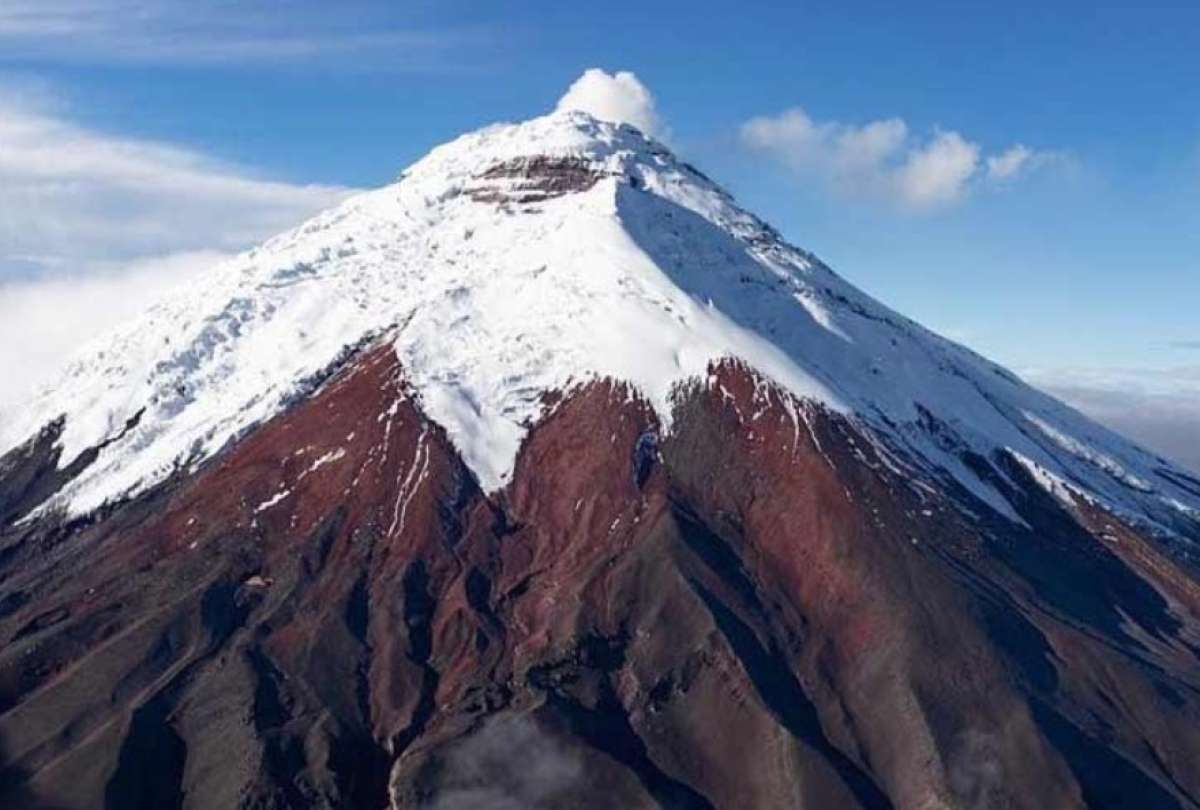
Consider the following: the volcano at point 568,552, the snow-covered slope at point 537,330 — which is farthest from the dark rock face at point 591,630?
the snow-covered slope at point 537,330

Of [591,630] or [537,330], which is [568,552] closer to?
[591,630]

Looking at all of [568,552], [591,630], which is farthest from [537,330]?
[591,630]

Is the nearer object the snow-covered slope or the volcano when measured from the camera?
the volcano

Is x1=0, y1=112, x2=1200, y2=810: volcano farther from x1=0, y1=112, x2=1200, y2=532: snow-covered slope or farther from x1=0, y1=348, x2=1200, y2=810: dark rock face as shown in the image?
x1=0, y1=112, x2=1200, y2=532: snow-covered slope

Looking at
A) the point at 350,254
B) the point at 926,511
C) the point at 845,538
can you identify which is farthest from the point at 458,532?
the point at 350,254

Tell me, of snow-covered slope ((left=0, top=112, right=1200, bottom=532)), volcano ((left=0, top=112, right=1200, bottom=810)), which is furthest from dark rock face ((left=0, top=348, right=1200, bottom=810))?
snow-covered slope ((left=0, top=112, right=1200, bottom=532))

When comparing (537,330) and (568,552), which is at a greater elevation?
(537,330)
